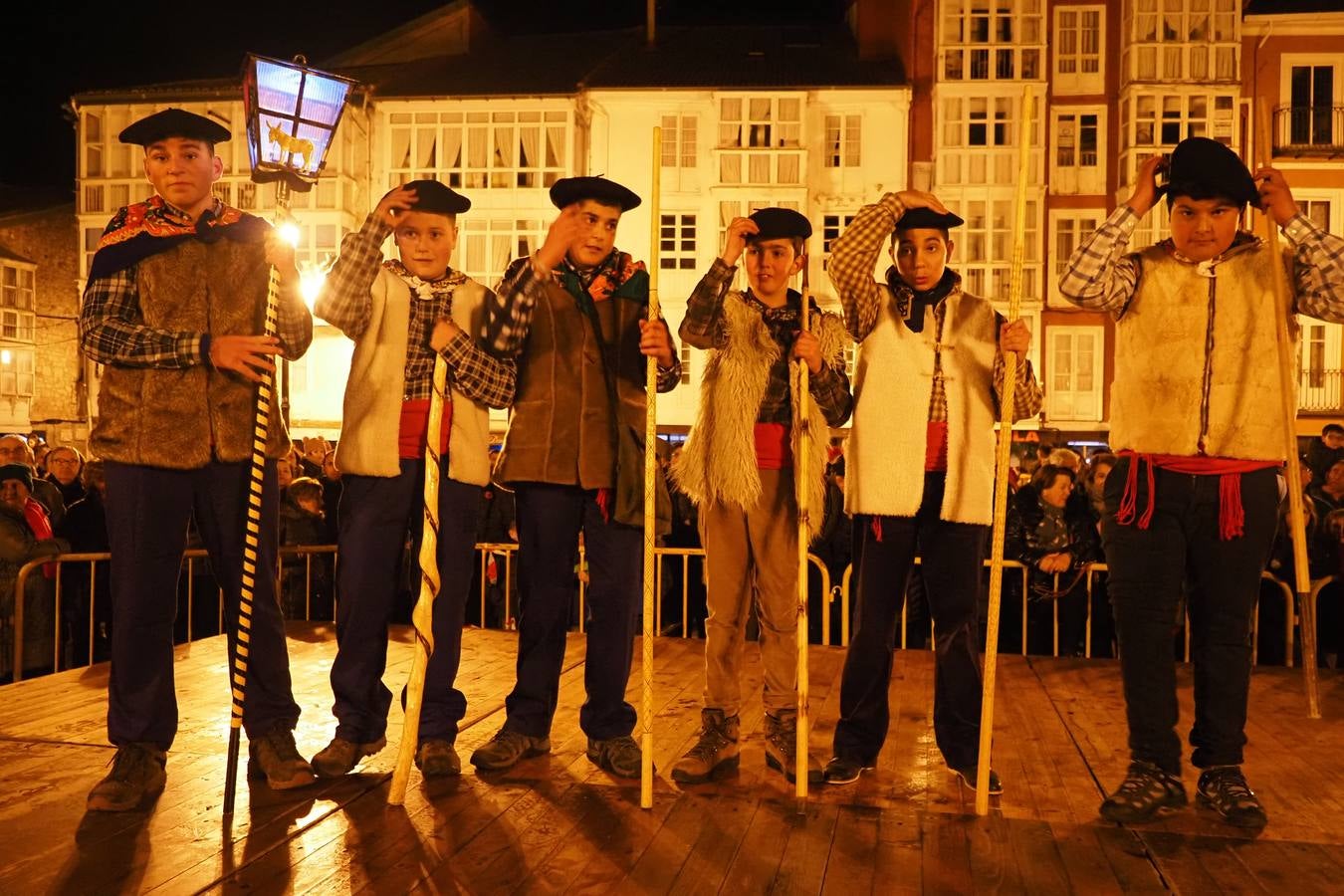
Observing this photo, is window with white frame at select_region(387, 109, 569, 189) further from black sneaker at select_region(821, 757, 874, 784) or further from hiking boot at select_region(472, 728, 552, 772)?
black sneaker at select_region(821, 757, 874, 784)

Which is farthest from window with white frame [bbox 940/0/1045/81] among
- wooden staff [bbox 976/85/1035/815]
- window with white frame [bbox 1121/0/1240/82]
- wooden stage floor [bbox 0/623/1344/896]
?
wooden staff [bbox 976/85/1035/815]

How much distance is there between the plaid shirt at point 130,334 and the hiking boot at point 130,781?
4.33ft

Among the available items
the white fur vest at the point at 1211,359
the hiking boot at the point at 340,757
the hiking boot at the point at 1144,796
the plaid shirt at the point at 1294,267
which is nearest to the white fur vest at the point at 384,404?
the hiking boot at the point at 340,757

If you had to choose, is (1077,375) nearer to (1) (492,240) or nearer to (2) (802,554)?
(1) (492,240)

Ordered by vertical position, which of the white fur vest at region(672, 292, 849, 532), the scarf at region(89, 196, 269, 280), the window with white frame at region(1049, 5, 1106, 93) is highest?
the window with white frame at region(1049, 5, 1106, 93)

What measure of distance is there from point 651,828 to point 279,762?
1.36 m

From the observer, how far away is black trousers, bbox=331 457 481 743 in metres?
4.47

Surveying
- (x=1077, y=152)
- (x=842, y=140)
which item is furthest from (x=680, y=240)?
(x=1077, y=152)

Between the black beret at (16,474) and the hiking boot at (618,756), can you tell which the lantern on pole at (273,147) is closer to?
the hiking boot at (618,756)

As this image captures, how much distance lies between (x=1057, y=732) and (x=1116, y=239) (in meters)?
2.40

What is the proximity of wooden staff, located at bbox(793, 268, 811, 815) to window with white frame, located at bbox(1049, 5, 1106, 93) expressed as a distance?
1124 inches

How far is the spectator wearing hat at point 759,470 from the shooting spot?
454cm

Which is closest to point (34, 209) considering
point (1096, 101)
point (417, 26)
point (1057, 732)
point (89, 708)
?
point (417, 26)

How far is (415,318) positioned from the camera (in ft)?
15.0
